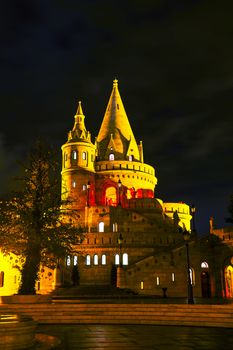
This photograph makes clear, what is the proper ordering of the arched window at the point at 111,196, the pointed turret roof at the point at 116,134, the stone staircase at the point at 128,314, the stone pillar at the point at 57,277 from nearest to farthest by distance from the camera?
the stone staircase at the point at 128,314 < the stone pillar at the point at 57,277 < the arched window at the point at 111,196 < the pointed turret roof at the point at 116,134

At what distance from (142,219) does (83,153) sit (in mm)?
16520

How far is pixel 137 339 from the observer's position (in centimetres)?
1355

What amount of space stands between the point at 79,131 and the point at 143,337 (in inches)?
1972

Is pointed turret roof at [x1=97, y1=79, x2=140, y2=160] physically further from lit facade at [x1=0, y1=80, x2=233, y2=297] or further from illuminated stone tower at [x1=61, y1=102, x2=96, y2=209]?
illuminated stone tower at [x1=61, y1=102, x2=96, y2=209]

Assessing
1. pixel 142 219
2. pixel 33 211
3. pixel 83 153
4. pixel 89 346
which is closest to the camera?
pixel 89 346

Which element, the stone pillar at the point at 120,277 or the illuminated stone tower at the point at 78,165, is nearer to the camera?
the stone pillar at the point at 120,277

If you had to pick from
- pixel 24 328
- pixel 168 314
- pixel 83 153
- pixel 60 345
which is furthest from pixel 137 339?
pixel 83 153

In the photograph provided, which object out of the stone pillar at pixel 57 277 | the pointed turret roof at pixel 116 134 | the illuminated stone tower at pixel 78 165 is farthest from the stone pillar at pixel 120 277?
the pointed turret roof at pixel 116 134

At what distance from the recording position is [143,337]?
1416cm

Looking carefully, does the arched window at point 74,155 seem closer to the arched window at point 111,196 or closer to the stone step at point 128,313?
the arched window at point 111,196

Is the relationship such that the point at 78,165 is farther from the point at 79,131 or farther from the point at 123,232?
the point at 123,232

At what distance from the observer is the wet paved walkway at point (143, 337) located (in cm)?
1203

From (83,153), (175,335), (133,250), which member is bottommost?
(175,335)

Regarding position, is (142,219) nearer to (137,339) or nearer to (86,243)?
(86,243)
